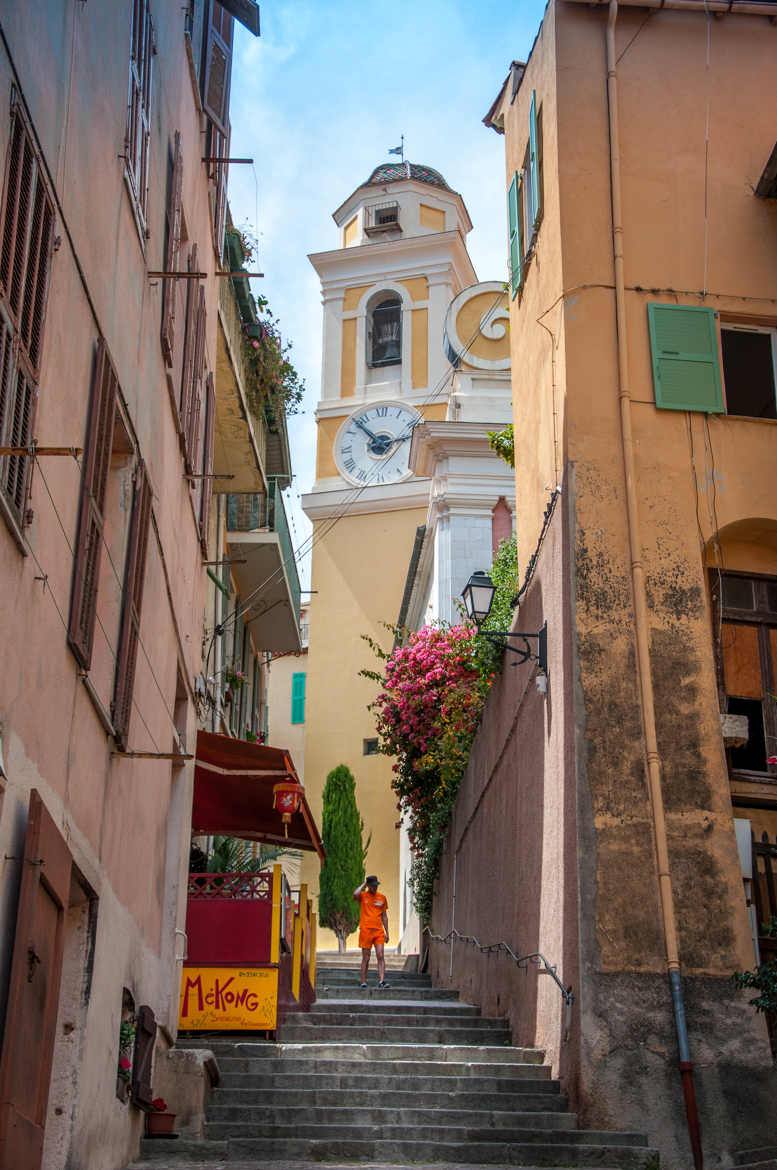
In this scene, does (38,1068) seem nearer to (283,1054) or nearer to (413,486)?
(283,1054)

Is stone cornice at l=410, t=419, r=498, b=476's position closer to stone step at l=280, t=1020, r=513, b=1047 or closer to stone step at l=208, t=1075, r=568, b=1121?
stone step at l=280, t=1020, r=513, b=1047

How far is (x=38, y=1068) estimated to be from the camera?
6.13 metres

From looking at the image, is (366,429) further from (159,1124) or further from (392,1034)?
(159,1124)

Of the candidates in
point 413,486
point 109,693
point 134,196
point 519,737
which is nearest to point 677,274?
point 519,737

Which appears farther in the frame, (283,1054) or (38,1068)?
(283,1054)

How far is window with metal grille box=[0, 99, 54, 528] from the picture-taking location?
5.72m

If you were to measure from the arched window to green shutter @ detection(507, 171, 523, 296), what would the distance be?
2173 cm

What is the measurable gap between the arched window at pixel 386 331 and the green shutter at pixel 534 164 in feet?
74.8

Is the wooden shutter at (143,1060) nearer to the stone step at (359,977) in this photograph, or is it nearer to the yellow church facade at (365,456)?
the stone step at (359,977)

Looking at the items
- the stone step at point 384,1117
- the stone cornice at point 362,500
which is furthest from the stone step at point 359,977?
the stone cornice at point 362,500

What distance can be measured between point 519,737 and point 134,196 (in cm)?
647

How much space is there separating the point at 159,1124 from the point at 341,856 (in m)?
23.6

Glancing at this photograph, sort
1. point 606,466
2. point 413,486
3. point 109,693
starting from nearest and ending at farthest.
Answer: point 109,693, point 606,466, point 413,486

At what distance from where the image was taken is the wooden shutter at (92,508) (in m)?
7.13
